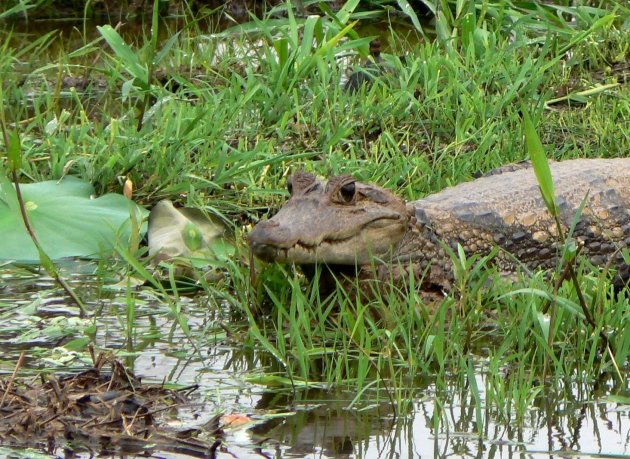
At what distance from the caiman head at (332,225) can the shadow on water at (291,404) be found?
30cm

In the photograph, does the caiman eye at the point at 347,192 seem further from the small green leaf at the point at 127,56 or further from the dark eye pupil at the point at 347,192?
the small green leaf at the point at 127,56

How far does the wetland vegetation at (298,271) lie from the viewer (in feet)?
10.6

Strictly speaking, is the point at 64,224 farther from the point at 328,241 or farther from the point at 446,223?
the point at 446,223

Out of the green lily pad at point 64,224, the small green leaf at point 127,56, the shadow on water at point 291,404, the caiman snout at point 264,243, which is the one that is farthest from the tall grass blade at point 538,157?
the small green leaf at point 127,56

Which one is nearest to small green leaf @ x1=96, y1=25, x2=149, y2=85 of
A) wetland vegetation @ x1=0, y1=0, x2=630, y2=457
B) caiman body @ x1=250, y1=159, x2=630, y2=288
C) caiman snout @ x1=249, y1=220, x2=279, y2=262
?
wetland vegetation @ x1=0, y1=0, x2=630, y2=457

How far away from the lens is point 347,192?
4.27 meters

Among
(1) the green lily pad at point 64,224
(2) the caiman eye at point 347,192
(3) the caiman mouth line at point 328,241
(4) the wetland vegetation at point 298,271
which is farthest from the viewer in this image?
(1) the green lily pad at point 64,224

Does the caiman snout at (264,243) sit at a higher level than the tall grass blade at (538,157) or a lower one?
lower

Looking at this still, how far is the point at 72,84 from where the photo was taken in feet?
20.9

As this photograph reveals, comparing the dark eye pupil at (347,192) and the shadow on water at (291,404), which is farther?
the dark eye pupil at (347,192)

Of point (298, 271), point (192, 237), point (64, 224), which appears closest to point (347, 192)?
point (298, 271)

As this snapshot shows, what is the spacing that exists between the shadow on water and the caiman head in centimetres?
30

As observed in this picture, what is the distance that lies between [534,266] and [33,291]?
1.74 m

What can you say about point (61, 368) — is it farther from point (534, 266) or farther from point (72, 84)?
point (72, 84)
